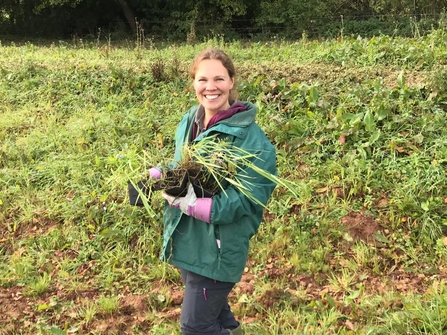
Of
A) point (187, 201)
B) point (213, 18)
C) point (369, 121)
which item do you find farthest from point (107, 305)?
point (213, 18)

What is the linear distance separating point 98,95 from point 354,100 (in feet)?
12.5

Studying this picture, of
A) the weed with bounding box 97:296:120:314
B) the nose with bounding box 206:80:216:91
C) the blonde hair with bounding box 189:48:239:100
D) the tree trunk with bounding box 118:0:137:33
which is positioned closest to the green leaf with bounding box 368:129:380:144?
the blonde hair with bounding box 189:48:239:100

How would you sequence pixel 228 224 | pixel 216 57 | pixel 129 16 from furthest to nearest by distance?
1. pixel 129 16
2. pixel 216 57
3. pixel 228 224

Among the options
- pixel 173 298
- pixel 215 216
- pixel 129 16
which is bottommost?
pixel 173 298

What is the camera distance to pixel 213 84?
6.92 feet

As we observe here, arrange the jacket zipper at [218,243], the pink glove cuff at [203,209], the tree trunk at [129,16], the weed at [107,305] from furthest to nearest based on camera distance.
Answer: the tree trunk at [129,16] < the weed at [107,305] < the jacket zipper at [218,243] < the pink glove cuff at [203,209]

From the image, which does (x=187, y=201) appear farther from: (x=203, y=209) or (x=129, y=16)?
(x=129, y=16)

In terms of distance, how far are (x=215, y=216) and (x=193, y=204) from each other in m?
0.12

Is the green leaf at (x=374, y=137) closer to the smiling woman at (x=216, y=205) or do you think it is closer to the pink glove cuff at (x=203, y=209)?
the smiling woman at (x=216, y=205)

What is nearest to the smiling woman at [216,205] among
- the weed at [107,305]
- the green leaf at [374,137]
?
the weed at [107,305]

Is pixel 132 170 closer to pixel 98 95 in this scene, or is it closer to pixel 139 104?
pixel 139 104

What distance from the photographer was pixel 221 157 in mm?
2006

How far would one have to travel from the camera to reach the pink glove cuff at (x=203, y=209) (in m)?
1.93

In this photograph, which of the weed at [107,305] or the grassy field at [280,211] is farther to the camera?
the weed at [107,305]
